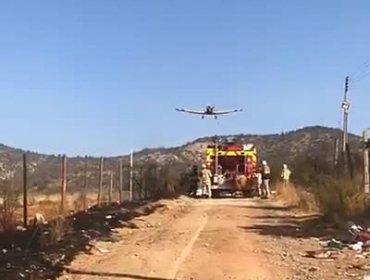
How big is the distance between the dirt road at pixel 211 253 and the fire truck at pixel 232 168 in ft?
60.1

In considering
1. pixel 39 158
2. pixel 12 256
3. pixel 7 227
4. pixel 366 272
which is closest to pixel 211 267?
pixel 366 272

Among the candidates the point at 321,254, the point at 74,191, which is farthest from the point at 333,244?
the point at 74,191

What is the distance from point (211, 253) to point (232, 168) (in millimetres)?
29018

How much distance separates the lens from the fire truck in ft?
142

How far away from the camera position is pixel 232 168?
147 ft

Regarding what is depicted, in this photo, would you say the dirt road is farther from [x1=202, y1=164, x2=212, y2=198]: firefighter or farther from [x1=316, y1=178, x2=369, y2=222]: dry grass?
[x1=202, y1=164, x2=212, y2=198]: firefighter

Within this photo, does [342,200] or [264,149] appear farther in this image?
[264,149]

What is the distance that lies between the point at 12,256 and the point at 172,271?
2.95 meters

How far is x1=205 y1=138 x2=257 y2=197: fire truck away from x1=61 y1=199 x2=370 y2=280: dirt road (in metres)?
18.3

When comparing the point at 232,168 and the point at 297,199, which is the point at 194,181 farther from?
the point at 297,199

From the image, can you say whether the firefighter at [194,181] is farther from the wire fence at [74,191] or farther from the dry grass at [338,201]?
the dry grass at [338,201]

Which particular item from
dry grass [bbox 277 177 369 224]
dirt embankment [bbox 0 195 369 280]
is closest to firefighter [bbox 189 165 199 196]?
dry grass [bbox 277 177 369 224]

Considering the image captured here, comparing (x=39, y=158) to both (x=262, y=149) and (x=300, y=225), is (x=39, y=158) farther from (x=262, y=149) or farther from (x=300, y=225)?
(x=300, y=225)

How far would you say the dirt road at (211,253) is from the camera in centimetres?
1330
